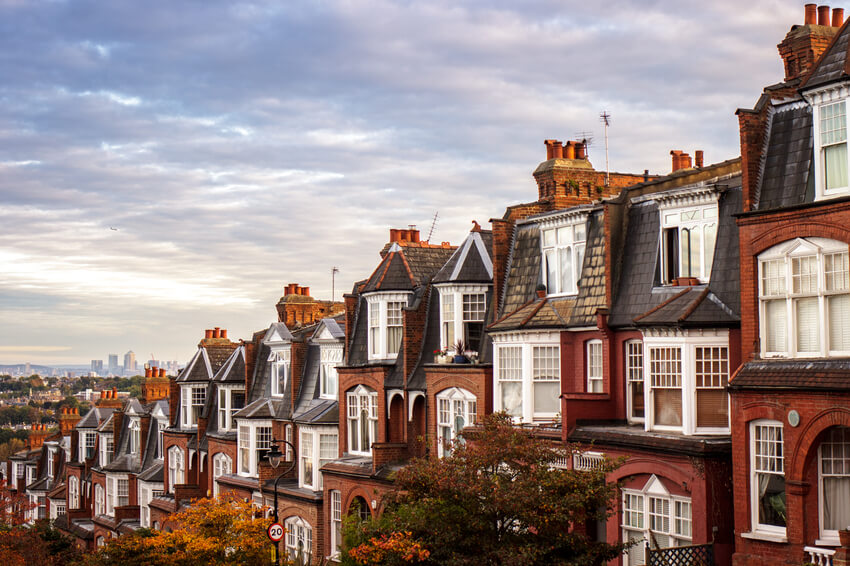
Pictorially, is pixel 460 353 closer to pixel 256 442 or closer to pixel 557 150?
pixel 557 150

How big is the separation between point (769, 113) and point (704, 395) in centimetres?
745

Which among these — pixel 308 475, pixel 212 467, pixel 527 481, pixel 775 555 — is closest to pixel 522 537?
pixel 527 481

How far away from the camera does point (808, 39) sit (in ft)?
88.3

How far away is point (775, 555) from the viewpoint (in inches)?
933

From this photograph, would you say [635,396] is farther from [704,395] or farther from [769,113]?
[769,113]

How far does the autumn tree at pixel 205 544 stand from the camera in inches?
1561

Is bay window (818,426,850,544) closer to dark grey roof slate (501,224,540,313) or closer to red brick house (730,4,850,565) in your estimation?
red brick house (730,4,850,565)

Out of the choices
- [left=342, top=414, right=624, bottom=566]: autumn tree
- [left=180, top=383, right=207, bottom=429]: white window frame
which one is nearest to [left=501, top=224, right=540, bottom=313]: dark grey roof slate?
[left=342, top=414, right=624, bottom=566]: autumn tree

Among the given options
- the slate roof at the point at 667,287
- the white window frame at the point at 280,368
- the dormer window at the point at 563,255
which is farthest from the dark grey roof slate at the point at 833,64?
the white window frame at the point at 280,368

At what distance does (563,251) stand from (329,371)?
696 inches

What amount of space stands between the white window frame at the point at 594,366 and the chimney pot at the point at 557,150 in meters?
10.3

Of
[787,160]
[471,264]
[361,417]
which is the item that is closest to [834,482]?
[787,160]

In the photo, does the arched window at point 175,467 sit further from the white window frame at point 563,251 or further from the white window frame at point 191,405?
the white window frame at point 563,251

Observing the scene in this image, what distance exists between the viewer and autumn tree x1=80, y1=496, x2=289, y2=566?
130 ft
